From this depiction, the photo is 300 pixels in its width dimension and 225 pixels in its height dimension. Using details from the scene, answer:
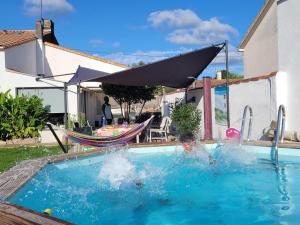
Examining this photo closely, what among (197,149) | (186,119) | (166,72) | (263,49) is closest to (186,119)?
(186,119)

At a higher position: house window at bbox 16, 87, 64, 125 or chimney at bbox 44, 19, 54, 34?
chimney at bbox 44, 19, 54, 34

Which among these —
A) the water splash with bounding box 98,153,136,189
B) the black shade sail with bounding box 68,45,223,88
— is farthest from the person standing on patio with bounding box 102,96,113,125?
the water splash with bounding box 98,153,136,189

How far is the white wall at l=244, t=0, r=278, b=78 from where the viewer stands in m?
19.3

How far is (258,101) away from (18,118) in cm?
1016

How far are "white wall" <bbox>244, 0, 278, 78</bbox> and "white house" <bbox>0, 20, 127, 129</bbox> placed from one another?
7806 mm

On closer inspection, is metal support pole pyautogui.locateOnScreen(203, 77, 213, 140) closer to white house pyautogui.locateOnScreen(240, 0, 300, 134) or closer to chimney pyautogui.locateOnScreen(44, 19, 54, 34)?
white house pyautogui.locateOnScreen(240, 0, 300, 134)

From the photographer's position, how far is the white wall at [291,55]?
12.6m

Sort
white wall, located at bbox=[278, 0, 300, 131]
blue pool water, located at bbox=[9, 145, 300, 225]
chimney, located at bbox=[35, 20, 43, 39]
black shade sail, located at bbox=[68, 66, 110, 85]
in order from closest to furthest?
blue pool water, located at bbox=[9, 145, 300, 225], white wall, located at bbox=[278, 0, 300, 131], black shade sail, located at bbox=[68, 66, 110, 85], chimney, located at bbox=[35, 20, 43, 39]

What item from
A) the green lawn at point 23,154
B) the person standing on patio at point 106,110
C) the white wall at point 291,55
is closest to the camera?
the green lawn at point 23,154

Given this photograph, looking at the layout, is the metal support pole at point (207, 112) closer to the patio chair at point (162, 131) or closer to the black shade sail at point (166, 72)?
the black shade sail at point (166, 72)

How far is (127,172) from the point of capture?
865 centimetres

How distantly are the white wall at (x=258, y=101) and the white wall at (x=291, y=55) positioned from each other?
510mm

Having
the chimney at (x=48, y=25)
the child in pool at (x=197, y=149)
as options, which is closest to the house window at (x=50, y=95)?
the child in pool at (x=197, y=149)

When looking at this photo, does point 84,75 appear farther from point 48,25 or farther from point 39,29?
point 48,25
